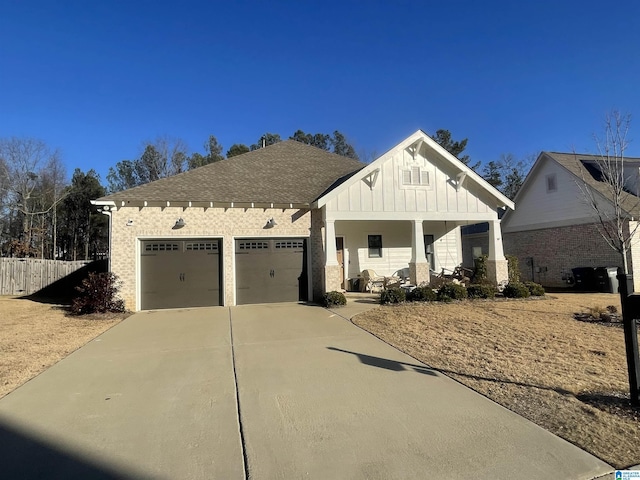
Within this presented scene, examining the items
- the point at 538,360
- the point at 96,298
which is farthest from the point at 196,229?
the point at 538,360

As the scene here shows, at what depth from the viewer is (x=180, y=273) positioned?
1265cm

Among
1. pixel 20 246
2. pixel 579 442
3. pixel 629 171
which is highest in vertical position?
pixel 629 171

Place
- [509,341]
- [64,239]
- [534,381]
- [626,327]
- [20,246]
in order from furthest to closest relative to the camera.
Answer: [64,239]
[20,246]
[509,341]
[534,381]
[626,327]

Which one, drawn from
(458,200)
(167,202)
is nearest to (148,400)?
(167,202)

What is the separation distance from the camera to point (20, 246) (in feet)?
84.9

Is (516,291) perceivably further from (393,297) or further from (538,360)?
(538,360)

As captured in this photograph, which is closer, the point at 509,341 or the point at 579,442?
the point at 579,442

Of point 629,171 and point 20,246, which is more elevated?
point 629,171

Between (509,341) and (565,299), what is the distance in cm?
798

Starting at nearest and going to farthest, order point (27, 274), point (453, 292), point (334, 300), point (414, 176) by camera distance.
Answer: point (334, 300)
point (453, 292)
point (414, 176)
point (27, 274)

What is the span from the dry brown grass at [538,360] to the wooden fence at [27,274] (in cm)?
1685

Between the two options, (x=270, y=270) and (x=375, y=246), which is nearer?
(x=270, y=270)

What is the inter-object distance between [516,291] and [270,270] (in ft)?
28.4

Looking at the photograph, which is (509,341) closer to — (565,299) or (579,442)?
(579,442)
